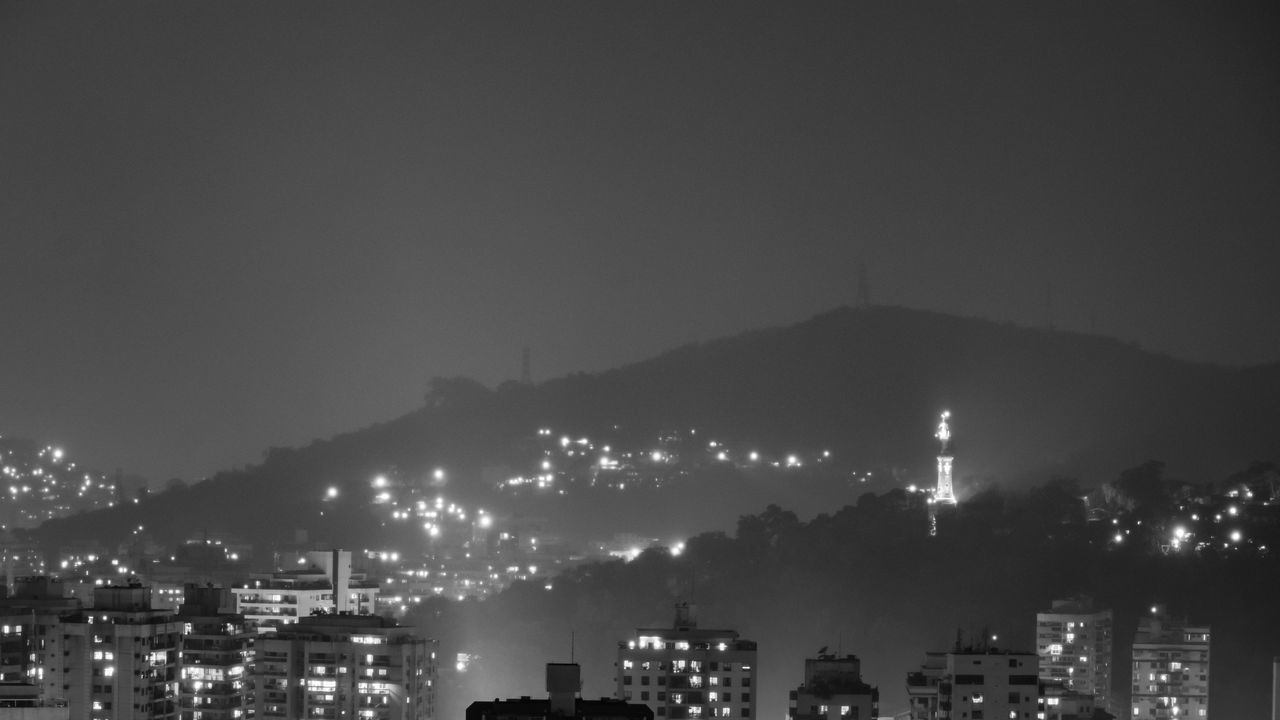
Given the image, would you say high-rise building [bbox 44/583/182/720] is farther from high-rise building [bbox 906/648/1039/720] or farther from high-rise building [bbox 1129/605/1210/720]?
high-rise building [bbox 1129/605/1210/720]

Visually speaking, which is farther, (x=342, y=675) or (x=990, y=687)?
(x=342, y=675)

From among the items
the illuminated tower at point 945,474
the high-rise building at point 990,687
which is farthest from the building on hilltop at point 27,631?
the illuminated tower at point 945,474

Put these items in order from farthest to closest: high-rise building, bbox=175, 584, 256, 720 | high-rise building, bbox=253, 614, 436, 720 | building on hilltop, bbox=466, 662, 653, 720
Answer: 1. high-rise building, bbox=175, 584, 256, 720
2. high-rise building, bbox=253, 614, 436, 720
3. building on hilltop, bbox=466, 662, 653, 720

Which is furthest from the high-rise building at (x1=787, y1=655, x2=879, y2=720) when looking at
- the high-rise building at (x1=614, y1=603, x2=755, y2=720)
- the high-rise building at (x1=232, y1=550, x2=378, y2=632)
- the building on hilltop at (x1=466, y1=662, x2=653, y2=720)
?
the high-rise building at (x1=232, y1=550, x2=378, y2=632)

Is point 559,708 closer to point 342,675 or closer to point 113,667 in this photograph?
point 113,667

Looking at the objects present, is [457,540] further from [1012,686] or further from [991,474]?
[1012,686]

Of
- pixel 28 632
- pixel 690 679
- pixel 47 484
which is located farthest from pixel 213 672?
pixel 47 484
